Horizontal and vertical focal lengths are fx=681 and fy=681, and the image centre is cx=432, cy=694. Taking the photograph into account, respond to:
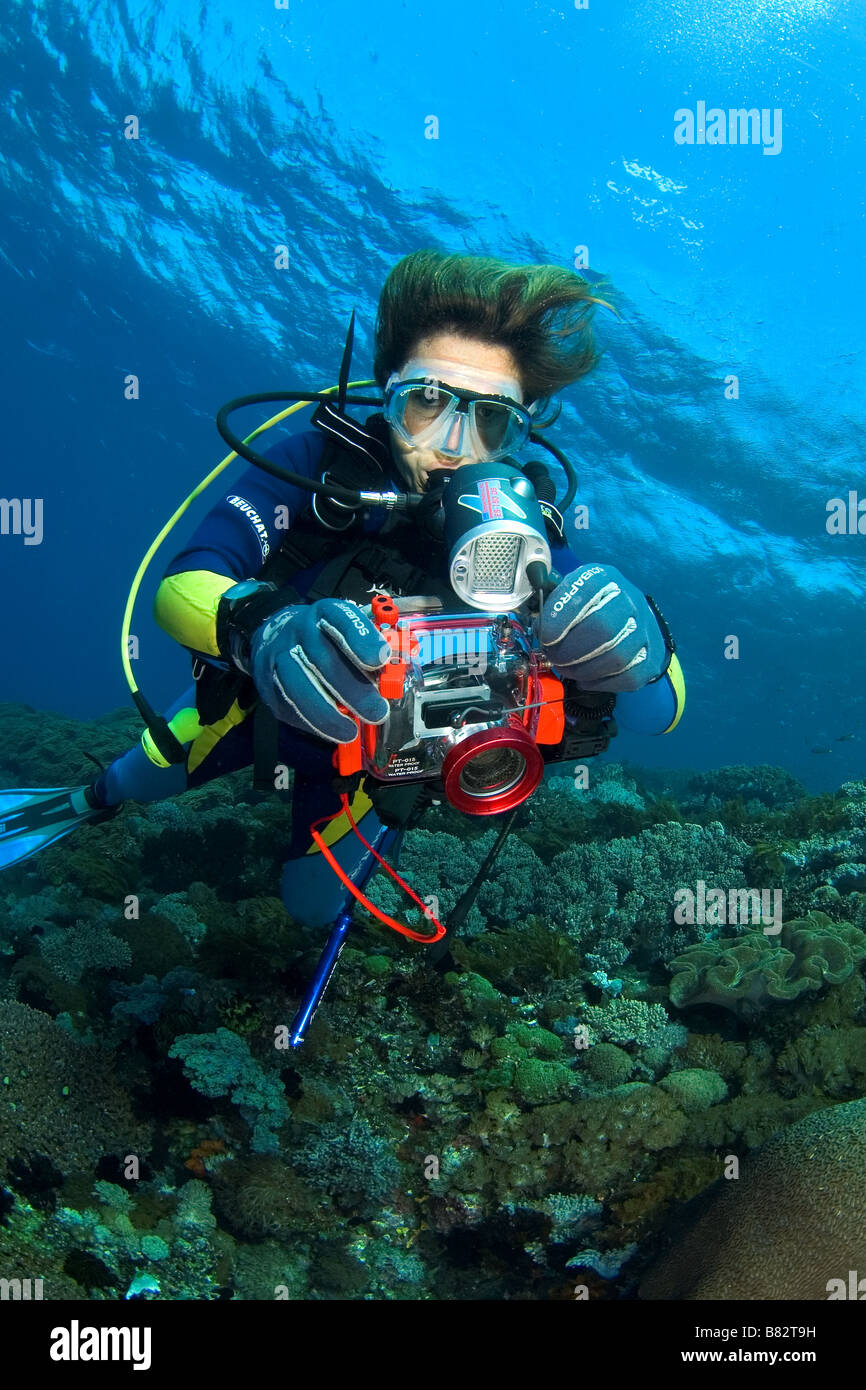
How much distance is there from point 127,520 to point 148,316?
29.4 m

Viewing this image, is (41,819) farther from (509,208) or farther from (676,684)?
(509,208)

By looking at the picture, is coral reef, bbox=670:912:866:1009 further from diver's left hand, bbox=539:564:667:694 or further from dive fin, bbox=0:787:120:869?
dive fin, bbox=0:787:120:869

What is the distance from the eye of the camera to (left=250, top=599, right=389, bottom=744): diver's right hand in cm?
174

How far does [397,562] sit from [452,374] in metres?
0.92

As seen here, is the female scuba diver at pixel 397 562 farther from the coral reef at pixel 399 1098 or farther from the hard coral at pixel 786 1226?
the hard coral at pixel 786 1226

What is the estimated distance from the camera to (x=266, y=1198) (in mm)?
3539

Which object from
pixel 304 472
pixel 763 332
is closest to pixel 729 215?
pixel 763 332

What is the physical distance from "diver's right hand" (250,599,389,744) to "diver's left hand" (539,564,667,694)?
1.80 feet

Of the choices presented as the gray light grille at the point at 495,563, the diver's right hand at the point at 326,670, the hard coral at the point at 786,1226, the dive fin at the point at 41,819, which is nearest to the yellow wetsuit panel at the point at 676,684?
the gray light grille at the point at 495,563

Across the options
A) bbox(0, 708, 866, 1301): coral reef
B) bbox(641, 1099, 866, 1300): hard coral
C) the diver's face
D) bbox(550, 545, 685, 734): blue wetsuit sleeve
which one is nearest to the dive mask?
the diver's face

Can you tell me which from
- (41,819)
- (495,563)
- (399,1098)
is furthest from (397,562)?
(41,819)

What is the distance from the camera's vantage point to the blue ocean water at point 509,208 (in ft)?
53.8

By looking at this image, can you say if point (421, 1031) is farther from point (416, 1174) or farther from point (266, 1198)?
point (266, 1198)

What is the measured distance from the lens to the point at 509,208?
18.5 meters
